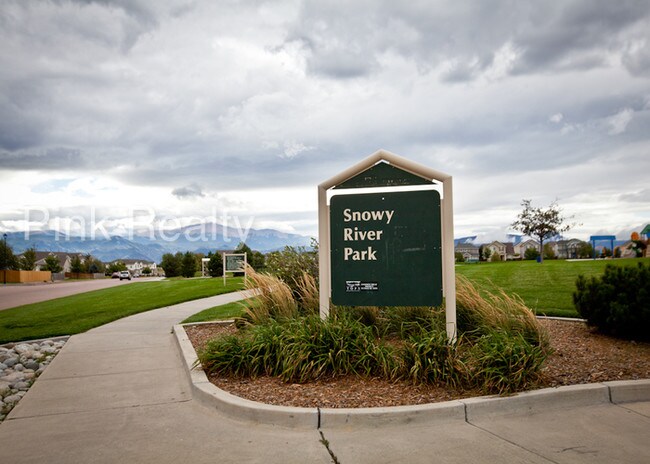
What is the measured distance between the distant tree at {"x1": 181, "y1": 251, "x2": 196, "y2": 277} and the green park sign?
69795 millimetres

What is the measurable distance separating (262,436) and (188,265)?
73.1 meters

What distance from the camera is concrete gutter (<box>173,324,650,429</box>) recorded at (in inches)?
183

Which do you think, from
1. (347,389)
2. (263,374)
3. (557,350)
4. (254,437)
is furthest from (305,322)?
(557,350)

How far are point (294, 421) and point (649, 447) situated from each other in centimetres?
298

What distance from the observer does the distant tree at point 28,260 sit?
87438mm

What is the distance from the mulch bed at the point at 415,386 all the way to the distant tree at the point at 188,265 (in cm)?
7047

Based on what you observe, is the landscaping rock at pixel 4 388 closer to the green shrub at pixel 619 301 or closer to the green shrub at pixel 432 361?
the green shrub at pixel 432 361

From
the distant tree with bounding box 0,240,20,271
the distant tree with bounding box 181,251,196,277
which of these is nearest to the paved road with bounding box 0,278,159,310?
the distant tree with bounding box 181,251,196,277

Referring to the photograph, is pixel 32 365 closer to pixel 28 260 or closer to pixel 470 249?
pixel 28 260

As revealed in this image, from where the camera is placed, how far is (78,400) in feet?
18.8

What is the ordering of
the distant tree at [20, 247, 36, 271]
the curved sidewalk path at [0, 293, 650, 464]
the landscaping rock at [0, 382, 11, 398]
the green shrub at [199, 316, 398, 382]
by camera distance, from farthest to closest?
the distant tree at [20, 247, 36, 271]
the landscaping rock at [0, 382, 11, 398]
the green shrub at [199, 316, 398, 382]
the curved sidewalk path at [0, 293, 650, 464]

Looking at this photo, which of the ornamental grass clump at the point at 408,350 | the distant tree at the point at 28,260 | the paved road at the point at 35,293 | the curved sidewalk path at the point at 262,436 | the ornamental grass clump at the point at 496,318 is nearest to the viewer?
the curved sidewalk path at the point at 262,436

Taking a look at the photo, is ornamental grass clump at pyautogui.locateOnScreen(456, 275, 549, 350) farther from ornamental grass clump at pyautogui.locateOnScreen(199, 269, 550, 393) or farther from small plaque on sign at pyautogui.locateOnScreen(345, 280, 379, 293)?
small plaque on sign at pyautogui.locateOnScreen(345, 280, 379, 293)

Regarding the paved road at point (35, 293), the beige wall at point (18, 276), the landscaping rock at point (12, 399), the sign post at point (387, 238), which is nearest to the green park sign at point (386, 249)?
the sign post at point (387, 238)
